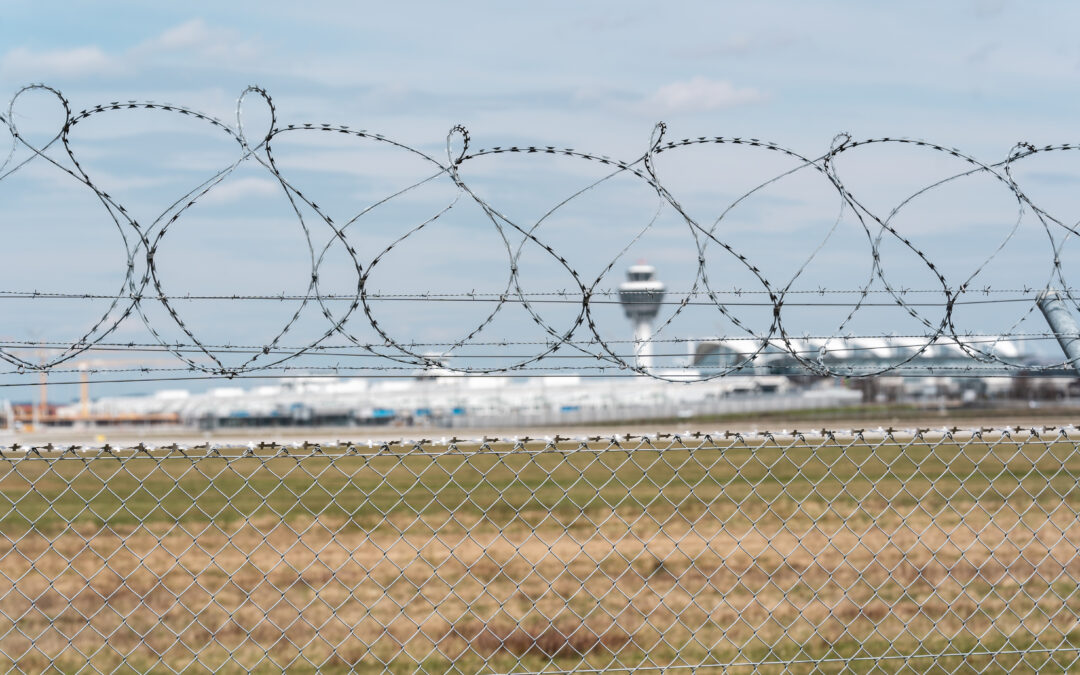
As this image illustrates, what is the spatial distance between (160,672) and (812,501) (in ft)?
39.8

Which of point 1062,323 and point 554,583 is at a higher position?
point 1062,323

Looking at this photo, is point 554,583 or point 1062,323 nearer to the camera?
point 1062,323

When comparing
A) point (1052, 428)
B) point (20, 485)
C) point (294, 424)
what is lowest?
point (294, 424)

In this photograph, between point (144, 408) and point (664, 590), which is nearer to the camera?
point (664, 590)

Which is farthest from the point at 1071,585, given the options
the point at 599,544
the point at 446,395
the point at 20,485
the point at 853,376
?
the point at 446,395

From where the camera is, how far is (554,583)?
32.6 feet

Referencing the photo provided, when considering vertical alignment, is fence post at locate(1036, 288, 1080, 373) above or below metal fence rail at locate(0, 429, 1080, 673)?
above

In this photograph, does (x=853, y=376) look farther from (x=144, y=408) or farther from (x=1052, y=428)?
(x=144, y=408)

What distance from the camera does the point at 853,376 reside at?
16.7 feet

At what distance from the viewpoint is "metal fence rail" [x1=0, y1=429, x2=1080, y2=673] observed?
4.87 meters

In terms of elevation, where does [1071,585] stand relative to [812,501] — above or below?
above

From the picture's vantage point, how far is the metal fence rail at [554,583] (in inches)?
192

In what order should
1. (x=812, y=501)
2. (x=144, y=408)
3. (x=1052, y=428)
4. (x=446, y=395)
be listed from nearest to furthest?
(x=1052, y=428)
(x=812, y=501)
(x=446, y=395)
(x=144, y=408)

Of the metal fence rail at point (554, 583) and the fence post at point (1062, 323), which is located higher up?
the fence post at point (1062, 323)
